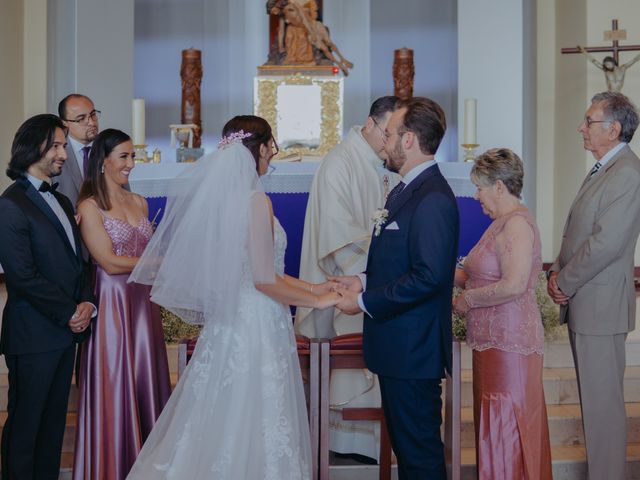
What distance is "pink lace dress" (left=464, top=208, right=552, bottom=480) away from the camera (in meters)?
3.76

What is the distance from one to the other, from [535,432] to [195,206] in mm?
Result: 1781

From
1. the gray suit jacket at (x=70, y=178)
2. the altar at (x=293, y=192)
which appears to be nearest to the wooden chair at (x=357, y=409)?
the gray suit jacket at (x=70, y=178)

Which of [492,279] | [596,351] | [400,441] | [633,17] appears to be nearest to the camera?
[400,441]

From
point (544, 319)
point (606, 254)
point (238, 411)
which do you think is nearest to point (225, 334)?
point (238, 411)

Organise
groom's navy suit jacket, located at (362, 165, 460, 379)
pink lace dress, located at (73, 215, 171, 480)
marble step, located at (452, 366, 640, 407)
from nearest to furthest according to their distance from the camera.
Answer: groom's navy suit jacket, located at (362, 165, 460, 379) → pink lace dress, located at (73, 215, 171, 480) → marble step, located at (452, 366, 640, 407)

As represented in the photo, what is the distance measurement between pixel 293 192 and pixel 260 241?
2330 millimetres

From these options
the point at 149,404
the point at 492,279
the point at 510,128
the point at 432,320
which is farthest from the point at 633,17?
the point at 149,404

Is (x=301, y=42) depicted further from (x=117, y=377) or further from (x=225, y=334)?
(x=225, y=334)

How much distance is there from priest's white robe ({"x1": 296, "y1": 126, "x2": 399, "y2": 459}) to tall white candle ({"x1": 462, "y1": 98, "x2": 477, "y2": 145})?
188 centimetres

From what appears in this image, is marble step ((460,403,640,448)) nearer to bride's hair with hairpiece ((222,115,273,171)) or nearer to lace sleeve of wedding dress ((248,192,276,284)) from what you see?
lace sleeve of wedding dress ((248,192,276,284))

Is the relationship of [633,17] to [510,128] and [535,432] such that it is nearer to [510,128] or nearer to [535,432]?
[510,128]

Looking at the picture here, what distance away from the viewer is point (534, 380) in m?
3.80

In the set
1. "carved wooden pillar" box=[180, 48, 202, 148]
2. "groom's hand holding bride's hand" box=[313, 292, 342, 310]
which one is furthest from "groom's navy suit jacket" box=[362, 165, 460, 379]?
"carved wooden pillar" box=[180, 48, 202, 148]

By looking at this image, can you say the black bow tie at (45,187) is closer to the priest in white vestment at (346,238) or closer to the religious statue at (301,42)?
the priest in white vestment at (346,238)
